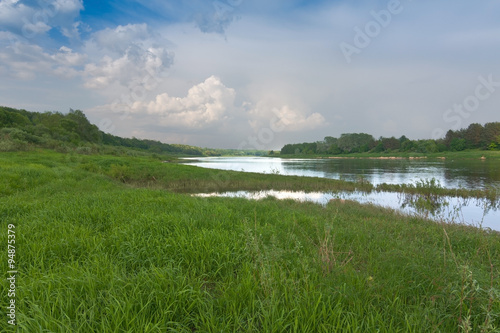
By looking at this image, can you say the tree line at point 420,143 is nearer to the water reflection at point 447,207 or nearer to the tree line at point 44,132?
the water reflection at point 447,207

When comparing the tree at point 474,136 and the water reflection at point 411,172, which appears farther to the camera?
the tree at point 474,136

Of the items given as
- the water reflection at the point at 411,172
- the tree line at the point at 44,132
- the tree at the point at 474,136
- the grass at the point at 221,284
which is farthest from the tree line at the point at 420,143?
the tree line at the point at 44,132

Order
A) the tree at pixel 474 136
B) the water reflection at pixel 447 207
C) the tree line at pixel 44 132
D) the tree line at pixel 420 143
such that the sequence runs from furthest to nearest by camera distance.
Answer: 1. the tree at pixel 474 136
2. the tree line at pixel 420 143
3. the tree line at pixel 44 132
4. the water reflection at pixel 447 207

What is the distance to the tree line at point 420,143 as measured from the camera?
3684 inches

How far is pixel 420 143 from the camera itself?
109250mm

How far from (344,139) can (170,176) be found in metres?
152

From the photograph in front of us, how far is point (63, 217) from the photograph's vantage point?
6223 mm

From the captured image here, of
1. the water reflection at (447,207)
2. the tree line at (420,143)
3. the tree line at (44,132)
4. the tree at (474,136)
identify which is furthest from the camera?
the tree at (474,136)

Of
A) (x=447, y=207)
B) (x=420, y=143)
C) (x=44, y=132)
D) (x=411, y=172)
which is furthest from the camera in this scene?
(x=420, y=143)

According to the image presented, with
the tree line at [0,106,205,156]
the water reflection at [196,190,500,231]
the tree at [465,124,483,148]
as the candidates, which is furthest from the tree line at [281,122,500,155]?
the tree line at [0,106,205,156]

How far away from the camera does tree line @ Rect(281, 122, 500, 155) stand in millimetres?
93569

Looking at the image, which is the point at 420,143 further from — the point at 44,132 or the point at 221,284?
the point at 44,132

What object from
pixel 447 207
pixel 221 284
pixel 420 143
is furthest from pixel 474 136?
pixel 221 284

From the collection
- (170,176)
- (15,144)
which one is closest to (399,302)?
(170,176)
